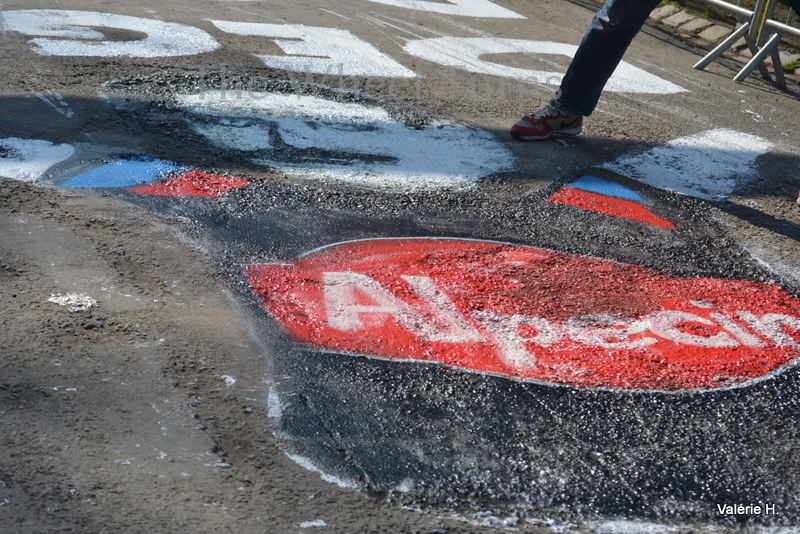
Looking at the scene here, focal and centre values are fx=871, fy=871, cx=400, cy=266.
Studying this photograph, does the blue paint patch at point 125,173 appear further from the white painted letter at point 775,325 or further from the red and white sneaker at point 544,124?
the white painted letter at point 775,325

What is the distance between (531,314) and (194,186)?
1.44 metres

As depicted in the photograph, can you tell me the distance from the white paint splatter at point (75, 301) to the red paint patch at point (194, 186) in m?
0.84

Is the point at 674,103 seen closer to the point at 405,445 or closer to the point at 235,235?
the point at 235,235

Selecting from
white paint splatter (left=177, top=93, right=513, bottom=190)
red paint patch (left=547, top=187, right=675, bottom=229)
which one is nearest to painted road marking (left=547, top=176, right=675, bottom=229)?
red paint patch (left=547, top=187, right=675, bottom=229)

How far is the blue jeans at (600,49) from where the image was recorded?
13.8 ft

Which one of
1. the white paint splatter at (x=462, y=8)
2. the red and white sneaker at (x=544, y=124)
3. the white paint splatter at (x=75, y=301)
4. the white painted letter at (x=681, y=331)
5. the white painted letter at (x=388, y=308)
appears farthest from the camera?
the white paint splatter at (x=462, y=8)

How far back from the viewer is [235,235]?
9.96 feet

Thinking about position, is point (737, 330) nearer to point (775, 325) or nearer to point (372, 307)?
point (775, 325)

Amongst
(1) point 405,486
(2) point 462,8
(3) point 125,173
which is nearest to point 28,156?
(3) point 125,173

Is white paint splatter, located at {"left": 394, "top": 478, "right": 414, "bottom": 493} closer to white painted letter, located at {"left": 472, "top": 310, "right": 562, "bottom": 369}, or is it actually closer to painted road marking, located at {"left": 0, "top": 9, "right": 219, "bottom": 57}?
white painted letter, located at {"left": 472, "top": 310, "right": 562, "bottom": 369}

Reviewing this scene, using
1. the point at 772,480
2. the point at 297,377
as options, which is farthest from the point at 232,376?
the point at 772,480

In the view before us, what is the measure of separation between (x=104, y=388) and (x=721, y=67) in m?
6.21

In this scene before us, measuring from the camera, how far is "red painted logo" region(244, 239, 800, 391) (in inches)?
98.1

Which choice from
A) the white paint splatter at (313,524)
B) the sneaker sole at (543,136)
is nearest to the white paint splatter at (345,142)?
the sneaker sole at (543,136)
